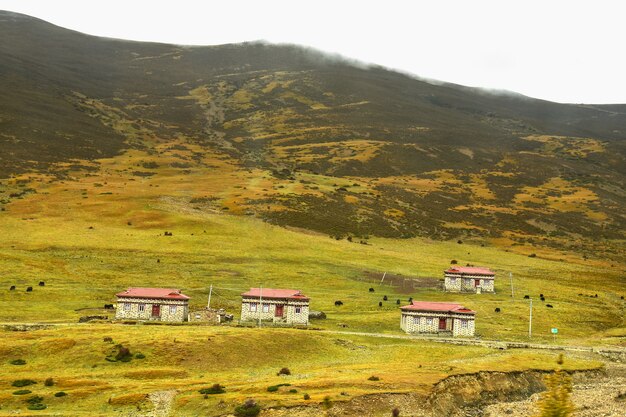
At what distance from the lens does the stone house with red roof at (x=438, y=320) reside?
3226 inches

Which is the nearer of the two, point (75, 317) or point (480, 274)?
point (75, 317)

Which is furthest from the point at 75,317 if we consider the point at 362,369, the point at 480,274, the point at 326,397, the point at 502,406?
the point at 480,274

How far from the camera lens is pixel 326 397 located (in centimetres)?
4606

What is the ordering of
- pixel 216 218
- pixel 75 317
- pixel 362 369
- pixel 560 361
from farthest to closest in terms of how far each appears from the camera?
pixel 216 218 < pixel 75 317 < pixel 362 369 < pixel 560 361

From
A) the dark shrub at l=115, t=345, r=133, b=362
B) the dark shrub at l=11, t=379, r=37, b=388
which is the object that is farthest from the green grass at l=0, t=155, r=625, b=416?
the dark shrub at l=115, t=345, r=133, b=362

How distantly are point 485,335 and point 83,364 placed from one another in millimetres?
47672

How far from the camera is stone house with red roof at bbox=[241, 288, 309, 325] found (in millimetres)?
86000

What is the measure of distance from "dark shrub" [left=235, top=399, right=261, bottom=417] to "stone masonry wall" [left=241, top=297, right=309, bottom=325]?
40.6m

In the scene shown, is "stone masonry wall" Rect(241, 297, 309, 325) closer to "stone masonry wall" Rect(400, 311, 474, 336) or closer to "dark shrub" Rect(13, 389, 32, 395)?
"stone masonry wall" Rect(400, 311, 474, 336)

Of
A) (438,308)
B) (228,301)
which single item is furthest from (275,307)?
(438,308)

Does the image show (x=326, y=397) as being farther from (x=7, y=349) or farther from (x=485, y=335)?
(x=485, y=335)

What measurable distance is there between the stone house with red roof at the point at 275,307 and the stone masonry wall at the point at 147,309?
26.6ft

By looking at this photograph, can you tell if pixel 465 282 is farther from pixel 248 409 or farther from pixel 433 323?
pixel 248 409

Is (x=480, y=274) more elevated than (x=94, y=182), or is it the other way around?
(x=94, y=182)
